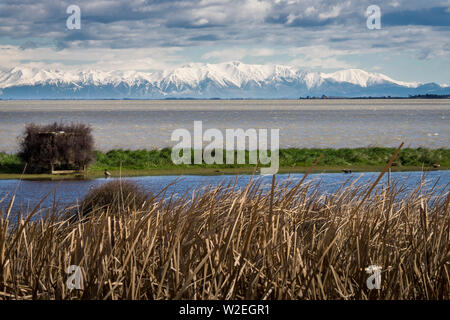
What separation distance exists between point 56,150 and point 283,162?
9.25 m

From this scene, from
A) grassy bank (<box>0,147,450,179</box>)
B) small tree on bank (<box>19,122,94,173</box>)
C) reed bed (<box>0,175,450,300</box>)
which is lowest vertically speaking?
grassy bank (<box>0,147,450,179</box>)

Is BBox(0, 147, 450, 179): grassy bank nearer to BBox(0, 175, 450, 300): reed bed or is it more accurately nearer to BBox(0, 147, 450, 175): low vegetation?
BBox(0, 147, 450, 175): low vegetation

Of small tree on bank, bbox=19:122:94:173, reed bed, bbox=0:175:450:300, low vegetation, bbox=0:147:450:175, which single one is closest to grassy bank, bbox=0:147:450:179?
low vegetation, bbox=0:147:450:175

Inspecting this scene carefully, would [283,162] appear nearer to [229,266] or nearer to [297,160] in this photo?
[297,160]

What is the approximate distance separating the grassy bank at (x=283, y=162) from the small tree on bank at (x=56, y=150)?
68cm

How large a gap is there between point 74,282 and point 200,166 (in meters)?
20.9

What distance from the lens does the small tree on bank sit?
23172 mm

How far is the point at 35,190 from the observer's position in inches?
750

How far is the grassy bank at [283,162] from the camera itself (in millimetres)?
24047

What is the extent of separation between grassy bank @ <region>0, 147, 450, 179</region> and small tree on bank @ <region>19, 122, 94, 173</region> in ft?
2.22
